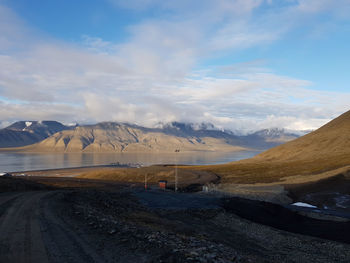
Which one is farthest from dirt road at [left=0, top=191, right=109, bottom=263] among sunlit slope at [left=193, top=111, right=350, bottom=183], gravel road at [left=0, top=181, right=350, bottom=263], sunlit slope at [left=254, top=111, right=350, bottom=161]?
sunlit slope at [left=254, top=111, right=350, bottom=161]

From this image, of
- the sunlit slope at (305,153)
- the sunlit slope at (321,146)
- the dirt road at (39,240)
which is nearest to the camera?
the dirt road at (39,240)

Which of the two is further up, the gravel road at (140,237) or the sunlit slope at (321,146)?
the sunlit slope at (321,146)

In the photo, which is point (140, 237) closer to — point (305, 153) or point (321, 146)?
point (305, 153)

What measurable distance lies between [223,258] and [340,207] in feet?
123

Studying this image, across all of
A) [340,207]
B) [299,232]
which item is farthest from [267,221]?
[340,207]

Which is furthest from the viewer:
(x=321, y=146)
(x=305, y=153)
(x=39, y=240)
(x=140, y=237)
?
(x=321, y=146)

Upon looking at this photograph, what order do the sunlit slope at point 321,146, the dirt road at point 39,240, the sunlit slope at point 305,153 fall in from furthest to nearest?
the sunlit slope at point 321,146
the sunlit slope at point 305,153
the dirt road at point 39,240

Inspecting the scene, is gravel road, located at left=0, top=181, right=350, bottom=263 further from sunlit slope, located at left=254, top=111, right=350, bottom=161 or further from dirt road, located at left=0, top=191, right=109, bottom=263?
sunlit slope, located at left=254, top=111, right=350, bottom=161

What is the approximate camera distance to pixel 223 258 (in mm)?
12227

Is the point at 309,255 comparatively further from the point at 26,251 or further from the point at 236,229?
the point at 26,251

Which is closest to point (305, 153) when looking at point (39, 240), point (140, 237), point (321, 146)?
point (321, 146)

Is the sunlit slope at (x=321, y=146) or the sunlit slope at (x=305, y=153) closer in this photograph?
the sunlit slope at (x=305, y=153)

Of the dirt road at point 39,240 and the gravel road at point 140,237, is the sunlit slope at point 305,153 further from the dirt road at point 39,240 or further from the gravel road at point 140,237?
the dirt road at point 39,240

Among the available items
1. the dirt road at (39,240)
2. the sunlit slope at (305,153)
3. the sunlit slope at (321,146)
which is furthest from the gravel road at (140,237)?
the sunlit slope at (321,146)
